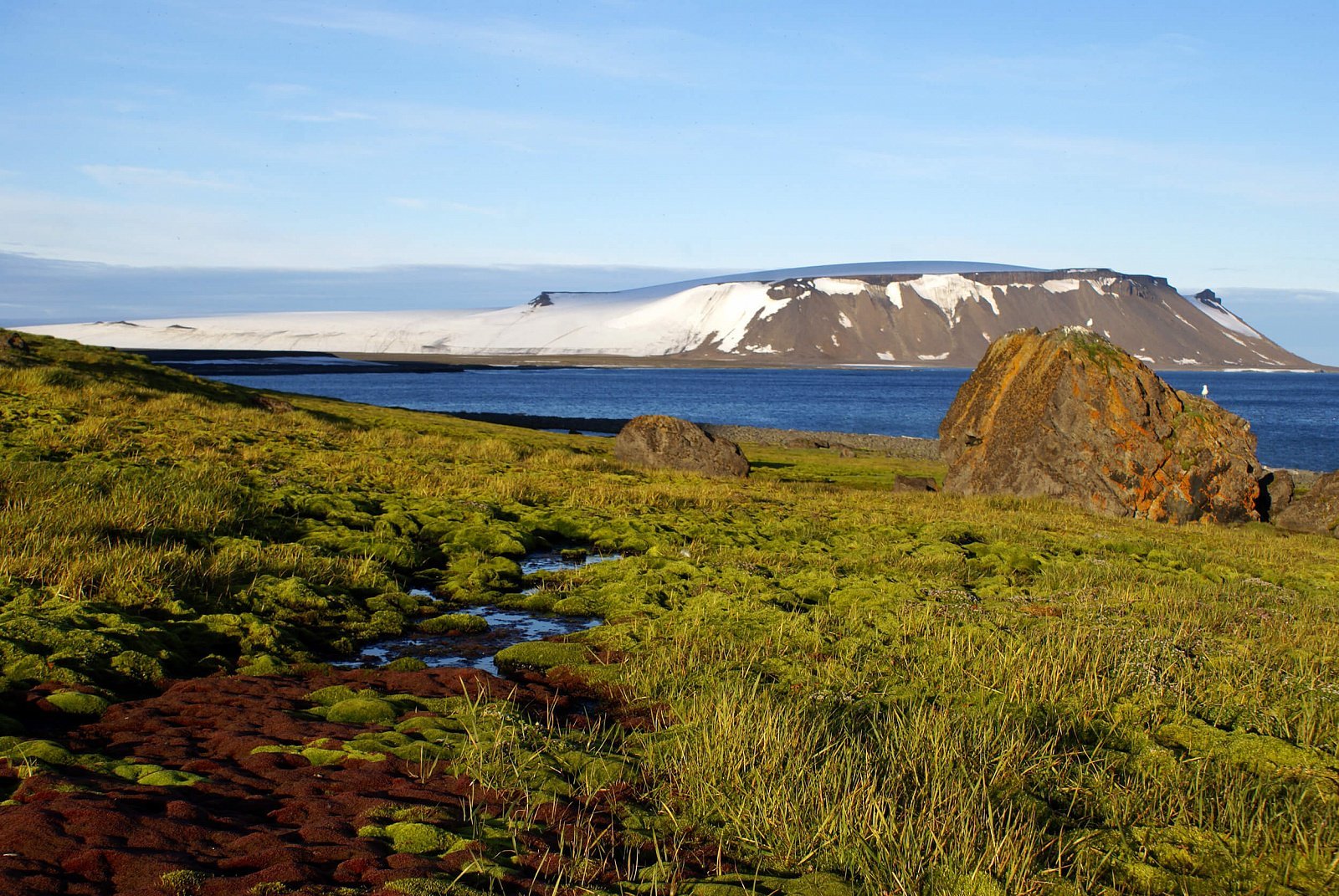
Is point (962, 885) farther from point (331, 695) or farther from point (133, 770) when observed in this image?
point (331, 695)

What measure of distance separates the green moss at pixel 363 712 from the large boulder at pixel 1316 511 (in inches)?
969

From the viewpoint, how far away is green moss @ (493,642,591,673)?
9203mm

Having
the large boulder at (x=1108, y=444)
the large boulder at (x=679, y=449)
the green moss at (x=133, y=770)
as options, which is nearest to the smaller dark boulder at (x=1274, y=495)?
the large boulder at (x=1108, y=444)

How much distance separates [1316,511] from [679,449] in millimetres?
16076

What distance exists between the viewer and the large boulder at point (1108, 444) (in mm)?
24891

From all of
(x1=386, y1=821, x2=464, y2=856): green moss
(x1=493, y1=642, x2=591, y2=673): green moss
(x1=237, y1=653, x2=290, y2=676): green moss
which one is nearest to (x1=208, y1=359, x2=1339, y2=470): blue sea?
(x1=493, y1=642, x2=591, y2=673): green moss

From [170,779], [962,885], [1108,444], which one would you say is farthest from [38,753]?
[1108,444]

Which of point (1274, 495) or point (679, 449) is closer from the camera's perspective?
point (1274, 495)

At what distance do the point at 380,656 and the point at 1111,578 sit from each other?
33.9 ft

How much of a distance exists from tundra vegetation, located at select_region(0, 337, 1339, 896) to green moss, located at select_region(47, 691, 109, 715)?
3cm

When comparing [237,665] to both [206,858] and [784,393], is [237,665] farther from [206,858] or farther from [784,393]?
[784,393]

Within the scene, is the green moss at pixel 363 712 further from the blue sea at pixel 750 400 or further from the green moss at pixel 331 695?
the blue sea at pixel 750 400

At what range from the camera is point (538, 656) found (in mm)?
9391

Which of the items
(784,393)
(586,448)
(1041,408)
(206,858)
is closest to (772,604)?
(206,858)
